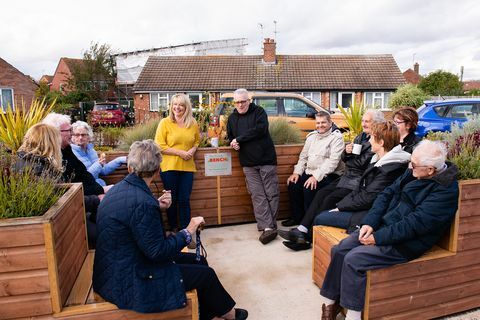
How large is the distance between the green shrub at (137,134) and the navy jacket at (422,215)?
3.25 m

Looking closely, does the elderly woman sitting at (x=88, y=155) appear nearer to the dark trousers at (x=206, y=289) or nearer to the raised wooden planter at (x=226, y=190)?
the raised wooden planter at (x=226, y=190)

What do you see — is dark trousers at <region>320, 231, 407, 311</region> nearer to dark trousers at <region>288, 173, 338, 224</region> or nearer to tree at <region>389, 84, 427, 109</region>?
dark trousers at <region>288, 173, 338, 224</region>

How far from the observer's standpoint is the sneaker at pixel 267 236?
4426 mm

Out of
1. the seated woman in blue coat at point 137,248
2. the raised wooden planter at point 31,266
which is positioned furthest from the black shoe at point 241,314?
the raised wooden planter at point 31,266

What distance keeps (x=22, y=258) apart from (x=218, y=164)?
A: 300 cm

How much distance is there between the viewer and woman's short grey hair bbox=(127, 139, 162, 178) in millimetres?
2375

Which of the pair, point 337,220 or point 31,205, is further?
point 337,220

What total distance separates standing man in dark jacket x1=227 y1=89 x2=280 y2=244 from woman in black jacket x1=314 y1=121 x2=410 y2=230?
1177 mm

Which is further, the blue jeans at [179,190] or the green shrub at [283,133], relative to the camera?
the green shrub at [283,133]

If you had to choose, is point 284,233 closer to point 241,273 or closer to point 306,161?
point 241,273

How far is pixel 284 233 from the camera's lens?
423cm

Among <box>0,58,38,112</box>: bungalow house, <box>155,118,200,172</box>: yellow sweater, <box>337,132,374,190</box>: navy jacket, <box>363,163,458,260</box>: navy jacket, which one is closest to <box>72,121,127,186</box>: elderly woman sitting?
<box>155,118,200,172</box>: yellow sweater

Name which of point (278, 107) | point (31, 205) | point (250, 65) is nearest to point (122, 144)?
point (31, 205)

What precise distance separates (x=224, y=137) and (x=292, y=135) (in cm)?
97
